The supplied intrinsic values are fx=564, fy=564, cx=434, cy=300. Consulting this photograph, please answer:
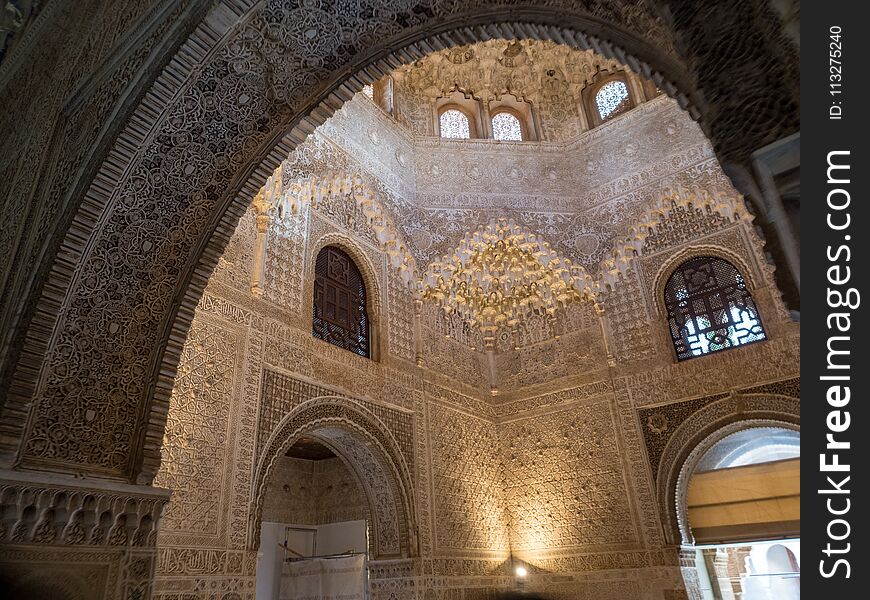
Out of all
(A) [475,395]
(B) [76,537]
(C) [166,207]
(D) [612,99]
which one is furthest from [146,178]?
(D) [612,99]

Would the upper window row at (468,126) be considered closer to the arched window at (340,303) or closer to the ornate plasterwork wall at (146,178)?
the arched window at (340,303)

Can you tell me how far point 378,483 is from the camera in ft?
21.2

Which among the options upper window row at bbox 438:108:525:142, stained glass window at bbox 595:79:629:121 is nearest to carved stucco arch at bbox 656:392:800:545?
stained glass window at bbox 595:79:629:121

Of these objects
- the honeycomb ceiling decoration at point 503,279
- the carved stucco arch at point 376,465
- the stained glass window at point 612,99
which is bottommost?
the carved stucco arch at point 376,465

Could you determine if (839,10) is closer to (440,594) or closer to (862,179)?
(862,179)

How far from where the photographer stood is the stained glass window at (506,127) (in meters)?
9.66

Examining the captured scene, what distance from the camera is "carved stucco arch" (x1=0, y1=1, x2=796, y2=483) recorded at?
2531 mm

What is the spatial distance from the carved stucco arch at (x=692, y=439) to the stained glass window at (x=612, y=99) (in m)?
4.84

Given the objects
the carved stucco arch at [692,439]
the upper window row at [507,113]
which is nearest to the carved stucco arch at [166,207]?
the carved stucco arch at [692,439]

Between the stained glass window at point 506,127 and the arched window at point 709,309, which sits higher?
the stained glass window at point 506,127

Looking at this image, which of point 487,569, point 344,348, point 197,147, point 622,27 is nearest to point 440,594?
point 487,569

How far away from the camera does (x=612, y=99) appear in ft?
30.3

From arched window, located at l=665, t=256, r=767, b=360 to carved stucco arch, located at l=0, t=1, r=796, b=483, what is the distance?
225 inches

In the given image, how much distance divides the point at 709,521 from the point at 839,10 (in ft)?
25.9
